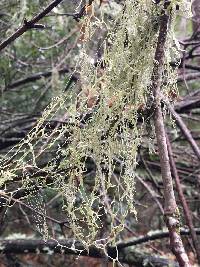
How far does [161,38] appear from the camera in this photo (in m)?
0.97

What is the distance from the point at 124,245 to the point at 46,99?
139cm

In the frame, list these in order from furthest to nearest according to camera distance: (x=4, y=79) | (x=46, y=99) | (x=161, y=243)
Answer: (x=161, y=243)
(x=46, y=99)
(x=4, y=79)

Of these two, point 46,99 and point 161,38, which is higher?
point 161,38

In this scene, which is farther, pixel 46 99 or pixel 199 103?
pixel 46 99

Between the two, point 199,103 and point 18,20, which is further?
point 199,103

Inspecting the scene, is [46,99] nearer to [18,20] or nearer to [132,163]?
[18,20]

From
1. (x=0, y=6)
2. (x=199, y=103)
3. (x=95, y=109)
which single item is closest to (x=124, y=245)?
A: (x=199, y=103)

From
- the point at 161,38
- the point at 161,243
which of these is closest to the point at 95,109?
the point at 161,38

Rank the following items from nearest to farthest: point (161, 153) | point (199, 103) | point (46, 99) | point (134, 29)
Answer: point (161, 153)
point (134, 29)
point (199, 103)
point (46, 99)

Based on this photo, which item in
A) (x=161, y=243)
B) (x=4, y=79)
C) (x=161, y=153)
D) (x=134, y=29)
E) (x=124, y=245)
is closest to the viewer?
(x=161, y=153)

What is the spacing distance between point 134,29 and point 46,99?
2.01 m

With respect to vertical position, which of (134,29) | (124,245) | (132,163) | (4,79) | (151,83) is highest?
(134,29)

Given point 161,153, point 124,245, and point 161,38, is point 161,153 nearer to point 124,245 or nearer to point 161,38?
point 161,38

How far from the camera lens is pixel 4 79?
2.54 metres
